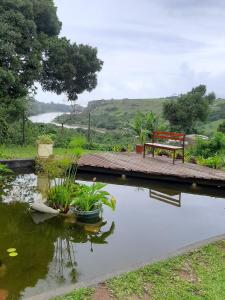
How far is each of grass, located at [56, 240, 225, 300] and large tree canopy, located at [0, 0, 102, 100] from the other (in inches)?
412

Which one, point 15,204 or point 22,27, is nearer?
point 15,204

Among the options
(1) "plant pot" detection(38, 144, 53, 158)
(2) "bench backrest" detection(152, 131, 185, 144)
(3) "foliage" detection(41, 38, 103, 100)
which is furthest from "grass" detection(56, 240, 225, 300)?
(3) "foliage" detection(41, 38, 103, 100)

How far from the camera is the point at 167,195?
8.91m

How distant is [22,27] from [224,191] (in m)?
10.4

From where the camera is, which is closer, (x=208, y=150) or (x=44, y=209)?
(x=44, y=209)

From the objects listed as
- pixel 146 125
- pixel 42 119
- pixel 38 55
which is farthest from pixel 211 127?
pixel 38 55

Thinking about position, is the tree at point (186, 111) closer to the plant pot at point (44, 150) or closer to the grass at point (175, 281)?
the plant pot at point (44, 150)

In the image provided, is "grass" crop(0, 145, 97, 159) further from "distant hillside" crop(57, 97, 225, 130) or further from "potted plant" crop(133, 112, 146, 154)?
"distant hillside" crop(57, 97, 225, 130)

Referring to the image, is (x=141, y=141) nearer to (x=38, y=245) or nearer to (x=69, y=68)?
(x=69, y=68)

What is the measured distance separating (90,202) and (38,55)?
35.8 ft

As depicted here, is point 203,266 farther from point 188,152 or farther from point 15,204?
point 188,152

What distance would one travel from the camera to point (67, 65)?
18266mm

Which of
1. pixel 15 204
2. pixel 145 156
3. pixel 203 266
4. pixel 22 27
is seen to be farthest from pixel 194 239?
pixel 22 27

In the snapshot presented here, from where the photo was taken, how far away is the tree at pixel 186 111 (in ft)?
66.7
